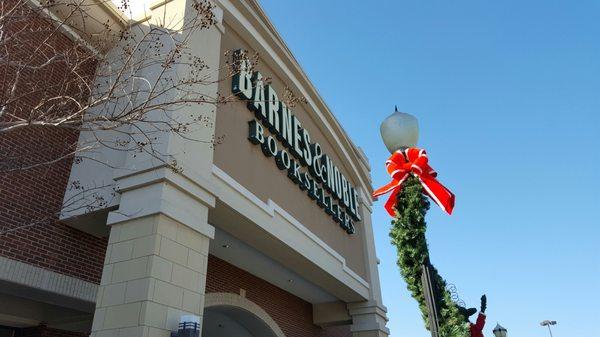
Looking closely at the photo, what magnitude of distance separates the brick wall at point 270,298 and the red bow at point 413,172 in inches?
210

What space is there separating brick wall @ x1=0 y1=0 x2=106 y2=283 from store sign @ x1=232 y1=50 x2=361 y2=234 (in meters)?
3.54

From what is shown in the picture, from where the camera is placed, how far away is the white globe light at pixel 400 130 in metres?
7.36

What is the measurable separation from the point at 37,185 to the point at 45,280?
1.55m

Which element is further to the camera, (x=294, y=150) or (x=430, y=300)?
(x=294, y=150)

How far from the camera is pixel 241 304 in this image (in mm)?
11992

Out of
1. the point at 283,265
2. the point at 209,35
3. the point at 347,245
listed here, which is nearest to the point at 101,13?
the point at 209,35

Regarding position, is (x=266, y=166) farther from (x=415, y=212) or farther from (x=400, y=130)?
(x=415, y=212)

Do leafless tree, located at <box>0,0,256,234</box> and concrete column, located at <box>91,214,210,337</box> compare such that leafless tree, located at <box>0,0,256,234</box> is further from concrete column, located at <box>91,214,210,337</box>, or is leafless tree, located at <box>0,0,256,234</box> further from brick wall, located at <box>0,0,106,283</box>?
concrete column, located at <box>91,214,210,337</box>

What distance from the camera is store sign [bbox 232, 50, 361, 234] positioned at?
10.7 meters

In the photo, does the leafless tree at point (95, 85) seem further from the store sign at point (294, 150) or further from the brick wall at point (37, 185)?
the store sign at point (294, 150)

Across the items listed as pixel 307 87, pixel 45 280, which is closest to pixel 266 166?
pixel 307 87

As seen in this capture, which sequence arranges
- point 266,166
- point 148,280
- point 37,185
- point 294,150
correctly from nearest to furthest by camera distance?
point 148,280, point 37,185, point 266,166, point 294,150

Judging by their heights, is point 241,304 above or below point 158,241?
above

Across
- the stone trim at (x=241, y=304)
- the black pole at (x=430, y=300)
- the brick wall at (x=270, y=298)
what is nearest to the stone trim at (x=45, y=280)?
the stone trim at (x=241, y=304)
